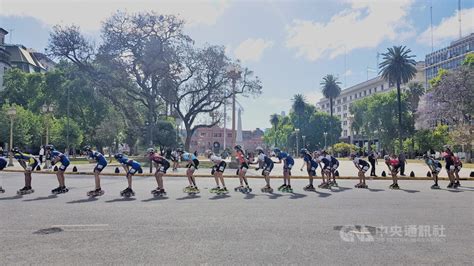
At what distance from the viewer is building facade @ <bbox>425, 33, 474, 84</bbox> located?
87.7m

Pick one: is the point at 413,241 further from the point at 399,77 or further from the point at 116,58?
the point at 399,77

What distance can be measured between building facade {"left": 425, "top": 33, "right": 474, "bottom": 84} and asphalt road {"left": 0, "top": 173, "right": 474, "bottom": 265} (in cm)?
8610

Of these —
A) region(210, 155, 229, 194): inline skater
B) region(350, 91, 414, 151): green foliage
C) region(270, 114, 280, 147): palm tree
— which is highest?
region(270, 114, 280, 147): palm tree

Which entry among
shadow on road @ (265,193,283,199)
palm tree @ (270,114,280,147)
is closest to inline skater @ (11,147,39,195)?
shadow on road @ (265,193,283,199)

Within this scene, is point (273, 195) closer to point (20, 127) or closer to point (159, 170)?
point (159, 170)

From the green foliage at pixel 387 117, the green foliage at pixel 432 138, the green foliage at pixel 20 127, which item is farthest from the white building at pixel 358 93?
the green foliage at pixel 20 127

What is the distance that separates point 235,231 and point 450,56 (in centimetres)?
10394

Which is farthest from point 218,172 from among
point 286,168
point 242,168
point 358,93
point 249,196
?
point 358,93

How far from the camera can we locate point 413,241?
732 cm

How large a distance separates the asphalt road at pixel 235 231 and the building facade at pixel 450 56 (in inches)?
3390

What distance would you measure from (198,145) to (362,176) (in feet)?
444

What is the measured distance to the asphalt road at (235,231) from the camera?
6156 millimetres

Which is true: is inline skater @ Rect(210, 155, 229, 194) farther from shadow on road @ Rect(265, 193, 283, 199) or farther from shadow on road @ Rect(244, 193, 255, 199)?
shadow on road @ Rect(265, 193, 283, 199)

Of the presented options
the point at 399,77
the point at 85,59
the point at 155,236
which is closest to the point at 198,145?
the point at 399,77
